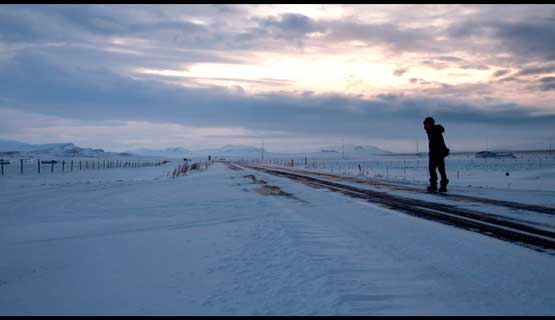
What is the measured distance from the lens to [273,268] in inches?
213

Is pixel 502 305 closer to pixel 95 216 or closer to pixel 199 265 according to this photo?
pixel 199 265

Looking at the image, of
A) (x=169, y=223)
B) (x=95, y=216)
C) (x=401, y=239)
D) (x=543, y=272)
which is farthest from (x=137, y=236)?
(x=543, y=272)

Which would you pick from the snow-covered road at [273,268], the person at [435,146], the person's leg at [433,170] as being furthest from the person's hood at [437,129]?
the snow-covered road at [273,268]

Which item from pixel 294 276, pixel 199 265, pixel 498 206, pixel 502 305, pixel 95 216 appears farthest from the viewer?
pixel 95 216

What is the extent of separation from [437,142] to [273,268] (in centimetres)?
1330

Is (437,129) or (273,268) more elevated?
(437,129)

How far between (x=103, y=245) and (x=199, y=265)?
2916 mm

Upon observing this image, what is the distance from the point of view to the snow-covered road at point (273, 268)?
415 cm

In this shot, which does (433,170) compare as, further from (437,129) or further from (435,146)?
(437,129)

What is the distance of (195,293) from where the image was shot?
15.1ft

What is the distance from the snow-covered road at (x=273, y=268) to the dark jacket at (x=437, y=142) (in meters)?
7.99

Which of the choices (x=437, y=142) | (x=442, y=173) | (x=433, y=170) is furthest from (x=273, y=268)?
(x=437, y=142)

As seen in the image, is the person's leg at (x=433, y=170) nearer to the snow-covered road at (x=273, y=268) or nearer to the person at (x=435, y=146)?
the person at (x=435, y=146)

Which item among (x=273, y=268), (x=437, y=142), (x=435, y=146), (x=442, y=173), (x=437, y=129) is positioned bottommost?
(x=273, y=268)
